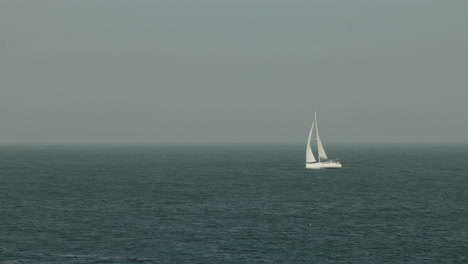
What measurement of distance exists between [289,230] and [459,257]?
21839 mm

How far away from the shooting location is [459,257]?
6044cm

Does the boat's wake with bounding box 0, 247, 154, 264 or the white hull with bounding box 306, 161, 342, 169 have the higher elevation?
the white hull with bounding box 306, 161, 342, 169

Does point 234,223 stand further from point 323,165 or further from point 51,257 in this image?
point 323,165

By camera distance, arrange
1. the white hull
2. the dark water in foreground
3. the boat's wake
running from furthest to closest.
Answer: the white hull < the dark water in foreground < the boat's wake

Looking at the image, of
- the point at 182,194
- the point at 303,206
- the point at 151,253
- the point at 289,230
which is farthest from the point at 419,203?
the point at 151,253

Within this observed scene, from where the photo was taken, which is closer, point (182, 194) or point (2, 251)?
point (2, 251)

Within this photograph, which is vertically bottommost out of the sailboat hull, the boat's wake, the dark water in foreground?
the boat's wake

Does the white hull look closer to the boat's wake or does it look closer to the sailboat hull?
the sailboat hull

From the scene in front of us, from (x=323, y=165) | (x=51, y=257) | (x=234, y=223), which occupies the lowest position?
(x=51, y=257)

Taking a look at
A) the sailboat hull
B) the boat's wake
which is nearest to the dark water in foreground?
the boat's wake

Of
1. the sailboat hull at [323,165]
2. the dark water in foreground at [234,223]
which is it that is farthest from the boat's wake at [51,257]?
the sailboat hull at [323,165]

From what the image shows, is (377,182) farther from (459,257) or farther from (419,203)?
(459,257)

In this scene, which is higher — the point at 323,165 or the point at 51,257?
the point at 323,165

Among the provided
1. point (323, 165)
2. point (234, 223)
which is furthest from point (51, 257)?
point (323, 165)
